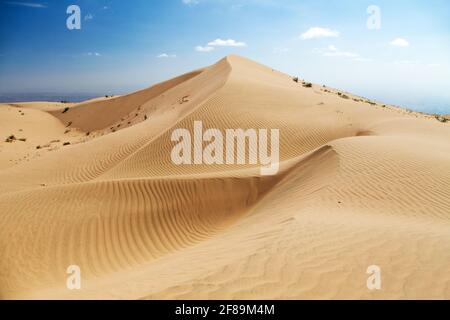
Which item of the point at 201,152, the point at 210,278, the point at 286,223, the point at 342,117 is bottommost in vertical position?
the point at 210,278

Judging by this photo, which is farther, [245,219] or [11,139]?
[11,139]

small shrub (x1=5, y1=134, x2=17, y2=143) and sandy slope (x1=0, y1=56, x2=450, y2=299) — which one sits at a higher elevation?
small shrub (x1=5, y1=134, x2=17, y2=143)

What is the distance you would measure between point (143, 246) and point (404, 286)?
5.15 metres

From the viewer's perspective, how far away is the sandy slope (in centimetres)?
329

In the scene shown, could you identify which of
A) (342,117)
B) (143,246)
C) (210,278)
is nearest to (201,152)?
(143,246)

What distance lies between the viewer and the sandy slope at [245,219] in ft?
10.8

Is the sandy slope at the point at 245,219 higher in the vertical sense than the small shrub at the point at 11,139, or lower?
lower

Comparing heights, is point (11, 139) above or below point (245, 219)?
above

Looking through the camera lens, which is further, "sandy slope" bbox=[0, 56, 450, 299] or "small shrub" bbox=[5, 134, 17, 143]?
"small shrub" bbox=[5, 134, 17, 143]

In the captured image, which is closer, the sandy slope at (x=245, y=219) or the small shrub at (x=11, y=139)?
the sandy slope at (x=245, y=219)

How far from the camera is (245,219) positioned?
6.41m
